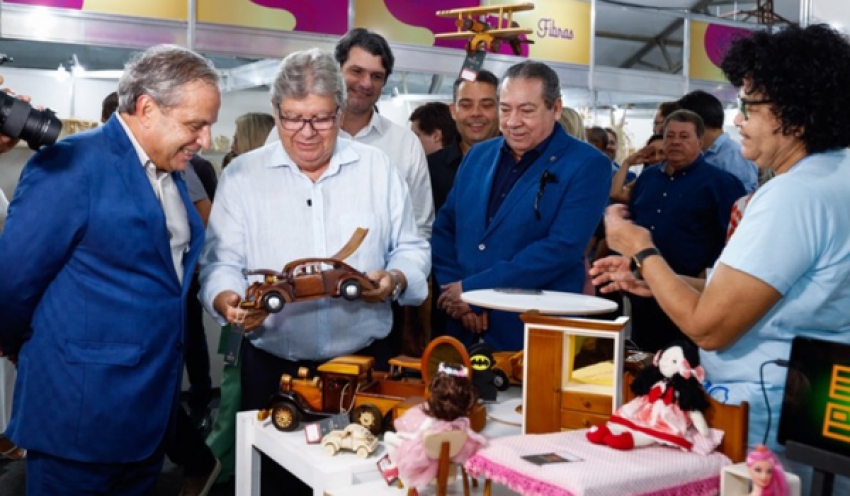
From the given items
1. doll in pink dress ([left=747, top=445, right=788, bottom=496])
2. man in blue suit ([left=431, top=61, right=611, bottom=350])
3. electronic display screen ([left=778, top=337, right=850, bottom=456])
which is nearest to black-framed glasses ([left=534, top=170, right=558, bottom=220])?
man in blue suit ([left=431, top=61, right=611, bottom=350])

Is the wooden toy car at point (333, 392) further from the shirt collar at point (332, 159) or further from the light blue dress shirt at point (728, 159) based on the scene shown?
the light blue dress shirt at point (728, 159)

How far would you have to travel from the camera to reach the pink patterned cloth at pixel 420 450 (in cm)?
138

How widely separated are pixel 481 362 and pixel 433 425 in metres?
0.62

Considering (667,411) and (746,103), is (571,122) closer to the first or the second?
(746,103)

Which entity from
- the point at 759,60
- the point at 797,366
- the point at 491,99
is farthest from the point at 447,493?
the point at 491,99

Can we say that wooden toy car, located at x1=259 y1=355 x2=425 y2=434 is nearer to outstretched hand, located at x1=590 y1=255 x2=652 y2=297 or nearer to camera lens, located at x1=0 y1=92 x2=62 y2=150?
outstretched hand, located at x1=590 y1=255 x2=652 y2=297

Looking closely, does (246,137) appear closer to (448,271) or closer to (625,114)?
(448,271)

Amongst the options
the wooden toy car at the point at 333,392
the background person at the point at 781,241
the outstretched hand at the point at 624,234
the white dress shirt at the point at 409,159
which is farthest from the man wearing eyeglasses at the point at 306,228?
the background person at the point at 781,241

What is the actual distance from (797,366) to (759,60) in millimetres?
559

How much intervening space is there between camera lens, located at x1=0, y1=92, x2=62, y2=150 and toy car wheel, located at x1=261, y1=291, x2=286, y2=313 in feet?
1.77

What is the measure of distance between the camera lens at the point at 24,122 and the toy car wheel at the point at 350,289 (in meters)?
0.67

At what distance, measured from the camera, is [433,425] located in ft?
4.59

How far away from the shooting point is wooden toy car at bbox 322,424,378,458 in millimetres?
1665

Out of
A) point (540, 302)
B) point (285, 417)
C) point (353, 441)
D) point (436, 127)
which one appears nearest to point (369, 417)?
point (353, 441)
